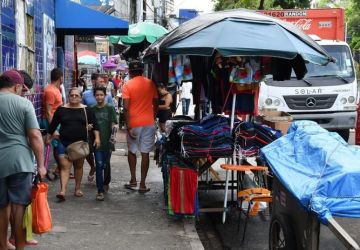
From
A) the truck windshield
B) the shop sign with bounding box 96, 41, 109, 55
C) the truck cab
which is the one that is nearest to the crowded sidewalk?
the truck cab

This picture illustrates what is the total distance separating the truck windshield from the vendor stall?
18.4ft

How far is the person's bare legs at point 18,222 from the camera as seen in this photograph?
4906 millimetres

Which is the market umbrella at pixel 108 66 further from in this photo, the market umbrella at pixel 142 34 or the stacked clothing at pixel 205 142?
the stacked clothing at pixel 205 142

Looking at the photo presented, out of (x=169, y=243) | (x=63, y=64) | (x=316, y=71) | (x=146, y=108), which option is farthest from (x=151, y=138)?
(x=316, y=71)

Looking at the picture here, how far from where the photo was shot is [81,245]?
225 inches

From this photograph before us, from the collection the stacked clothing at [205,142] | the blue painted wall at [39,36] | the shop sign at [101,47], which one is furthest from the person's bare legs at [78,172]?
the shop sign at [101,47]

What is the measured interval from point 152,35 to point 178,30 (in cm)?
781

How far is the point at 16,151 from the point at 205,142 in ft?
8.13

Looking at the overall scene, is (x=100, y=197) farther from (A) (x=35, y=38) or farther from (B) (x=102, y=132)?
(A) (x=35, y=38)

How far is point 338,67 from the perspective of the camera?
13.1 metres

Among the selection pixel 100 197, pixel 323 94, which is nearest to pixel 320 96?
pixel 323 94

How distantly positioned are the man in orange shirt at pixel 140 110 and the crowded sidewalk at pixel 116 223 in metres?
0.74

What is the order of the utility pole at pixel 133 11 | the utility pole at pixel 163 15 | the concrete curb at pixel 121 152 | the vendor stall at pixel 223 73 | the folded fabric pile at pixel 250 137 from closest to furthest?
the vendor stall at pixel 223 73 < the folded fabric pile at pixel 250 137 < the concrete curb at pixel 121 152 < the utility pole at pixel 133 11 < the utility pole at pixel 163 15

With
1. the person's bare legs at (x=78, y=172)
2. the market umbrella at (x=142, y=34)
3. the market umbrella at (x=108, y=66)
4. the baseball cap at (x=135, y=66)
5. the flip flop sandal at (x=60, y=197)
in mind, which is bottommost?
the flip flop sandal at (x=60, y=197)
